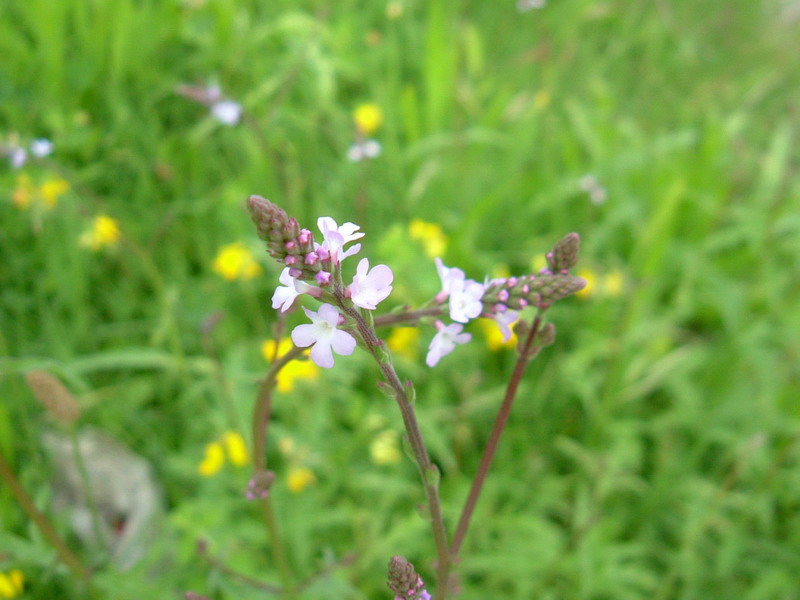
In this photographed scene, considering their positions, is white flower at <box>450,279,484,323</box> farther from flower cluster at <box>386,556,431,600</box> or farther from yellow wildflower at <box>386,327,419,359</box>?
yellow wildflower at <box>386,327,419,359</box>

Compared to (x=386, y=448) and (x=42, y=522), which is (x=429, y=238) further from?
(x=42, y=522)

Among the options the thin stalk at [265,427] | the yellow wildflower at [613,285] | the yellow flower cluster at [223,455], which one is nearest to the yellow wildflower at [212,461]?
the yellow flower cluster at [223,455]

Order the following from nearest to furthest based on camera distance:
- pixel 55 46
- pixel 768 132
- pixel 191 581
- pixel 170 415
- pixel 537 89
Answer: pixel 191 581 < pixel 170 415 < pixel 55 46 < pixel 537 89 < pixel 768 132

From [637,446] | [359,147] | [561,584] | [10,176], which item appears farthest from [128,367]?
[637,446]

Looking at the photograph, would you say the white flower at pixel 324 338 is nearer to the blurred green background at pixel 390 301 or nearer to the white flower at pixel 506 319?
the white flower at pixel 506 319

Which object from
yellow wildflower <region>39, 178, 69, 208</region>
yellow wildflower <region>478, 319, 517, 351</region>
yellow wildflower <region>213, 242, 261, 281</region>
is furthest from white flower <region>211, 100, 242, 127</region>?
yellow wildflower <region>478, 319, 517, 351</region>

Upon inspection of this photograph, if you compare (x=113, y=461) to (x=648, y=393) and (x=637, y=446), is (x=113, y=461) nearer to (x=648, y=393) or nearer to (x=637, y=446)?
(x=637, y=446)
